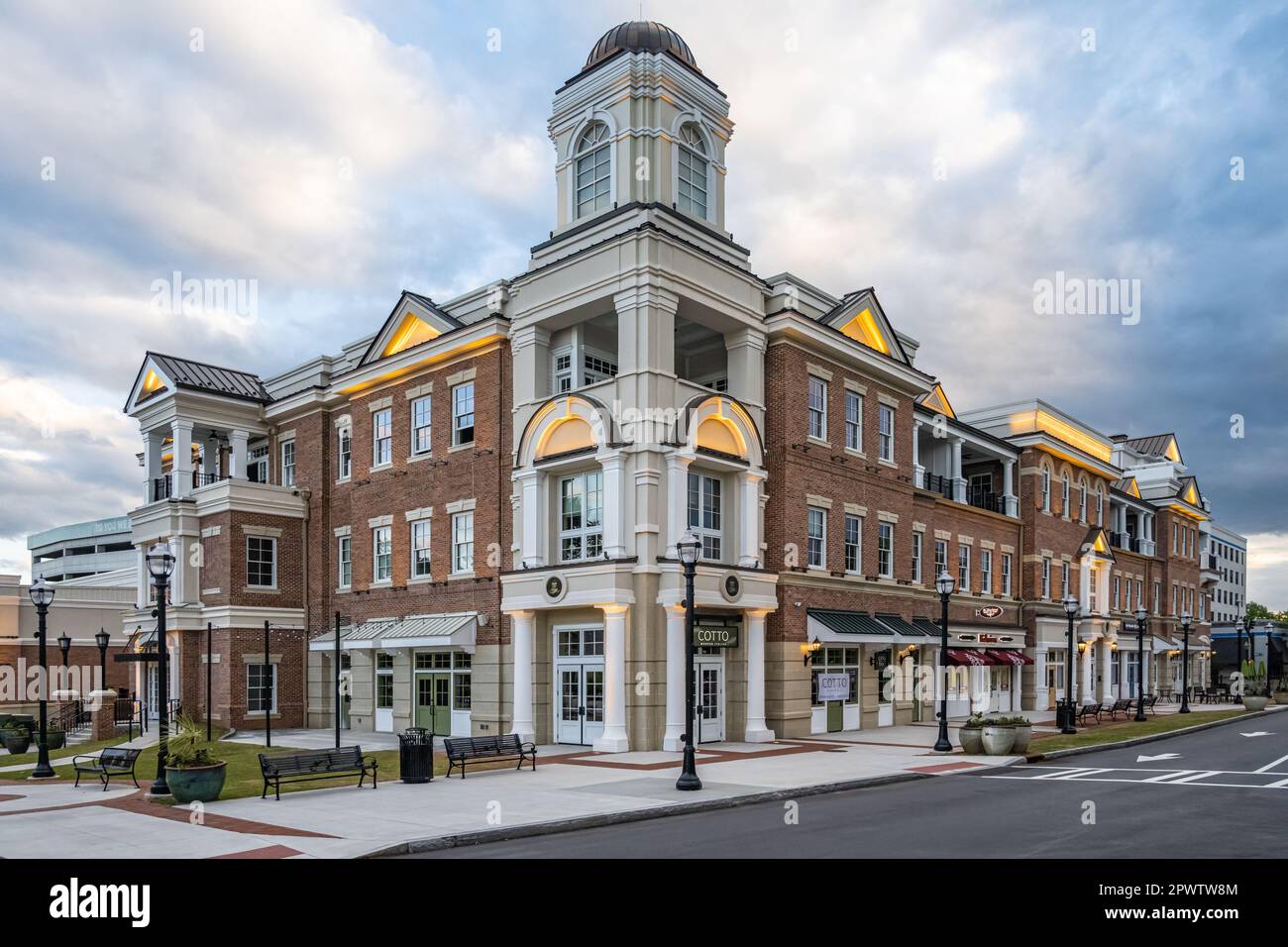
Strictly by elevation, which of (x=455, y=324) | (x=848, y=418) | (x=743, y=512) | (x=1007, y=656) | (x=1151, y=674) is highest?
(x=455, y=324)

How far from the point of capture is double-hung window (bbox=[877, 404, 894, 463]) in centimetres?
3566

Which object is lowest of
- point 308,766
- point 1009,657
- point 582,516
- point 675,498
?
point 1009,657

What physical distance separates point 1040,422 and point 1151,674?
22081mm

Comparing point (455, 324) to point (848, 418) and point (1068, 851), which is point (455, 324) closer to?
point (848, 418)

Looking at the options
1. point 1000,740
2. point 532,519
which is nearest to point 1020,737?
point 1000,740

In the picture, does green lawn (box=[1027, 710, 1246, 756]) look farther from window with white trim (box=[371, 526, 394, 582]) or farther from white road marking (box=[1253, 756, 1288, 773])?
window with white trim (box=[371, 526, 394, 582])

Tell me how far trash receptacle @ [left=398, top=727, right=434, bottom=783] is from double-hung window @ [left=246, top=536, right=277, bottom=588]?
1998 cm

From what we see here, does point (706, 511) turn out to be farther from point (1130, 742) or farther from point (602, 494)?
point (1130, 742)

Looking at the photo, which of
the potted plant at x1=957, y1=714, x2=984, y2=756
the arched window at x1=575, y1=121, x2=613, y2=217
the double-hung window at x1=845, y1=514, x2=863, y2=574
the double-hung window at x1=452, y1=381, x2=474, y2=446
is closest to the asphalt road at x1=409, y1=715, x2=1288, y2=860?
the potted plant at x1=957, y1=714, x2=984, y2=756

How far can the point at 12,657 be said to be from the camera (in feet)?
175

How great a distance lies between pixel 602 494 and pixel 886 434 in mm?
12349

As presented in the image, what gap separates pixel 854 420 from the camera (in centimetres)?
3434

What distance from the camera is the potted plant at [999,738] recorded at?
25219mm
